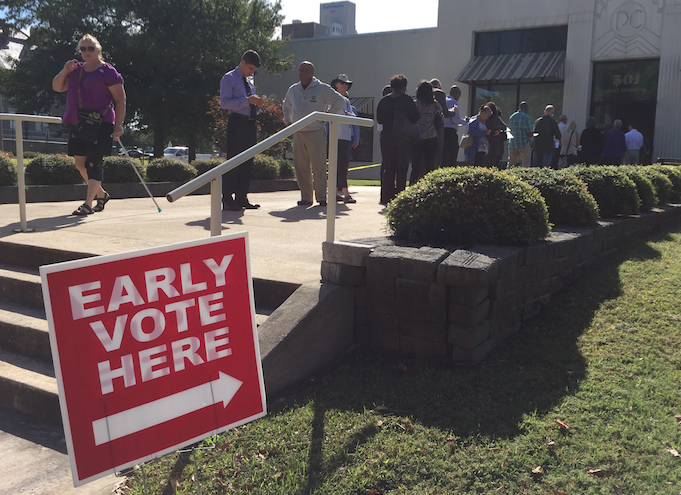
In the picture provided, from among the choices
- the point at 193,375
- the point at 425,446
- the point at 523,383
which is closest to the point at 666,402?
the point at 523,383

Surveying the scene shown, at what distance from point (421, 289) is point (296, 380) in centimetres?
93

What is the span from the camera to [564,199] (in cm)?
569

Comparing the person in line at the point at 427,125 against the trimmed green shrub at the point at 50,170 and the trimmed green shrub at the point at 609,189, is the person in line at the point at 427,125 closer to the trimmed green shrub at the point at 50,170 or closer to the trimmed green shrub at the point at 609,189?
the trimmed green shrub at the point at 609,189

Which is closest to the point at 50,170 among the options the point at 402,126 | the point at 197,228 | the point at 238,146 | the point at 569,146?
the point at 238,146

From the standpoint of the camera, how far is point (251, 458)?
293 centimetres

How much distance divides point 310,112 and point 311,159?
618mm

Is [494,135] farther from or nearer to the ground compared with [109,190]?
farther from the ground

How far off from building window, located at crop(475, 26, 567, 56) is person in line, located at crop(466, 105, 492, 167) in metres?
15.0

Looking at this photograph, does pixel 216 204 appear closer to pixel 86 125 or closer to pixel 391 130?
pixel 86 125

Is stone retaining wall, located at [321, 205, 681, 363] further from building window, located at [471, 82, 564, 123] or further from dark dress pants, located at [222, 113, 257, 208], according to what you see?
building window, located at [471, 82, 564, 123]

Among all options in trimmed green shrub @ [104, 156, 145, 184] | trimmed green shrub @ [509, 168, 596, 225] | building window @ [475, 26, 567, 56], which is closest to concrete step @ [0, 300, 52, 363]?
trimmed green shrub @ [509, 168, 596, 225]

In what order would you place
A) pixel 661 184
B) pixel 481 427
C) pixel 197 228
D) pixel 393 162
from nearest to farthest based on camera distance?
pixel 481 427 → pixel 197 228 → pixel 393 162 → pixel 661 184

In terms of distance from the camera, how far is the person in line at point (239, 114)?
24.6 feet

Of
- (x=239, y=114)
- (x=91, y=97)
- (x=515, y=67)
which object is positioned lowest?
(x=239, y=114)
